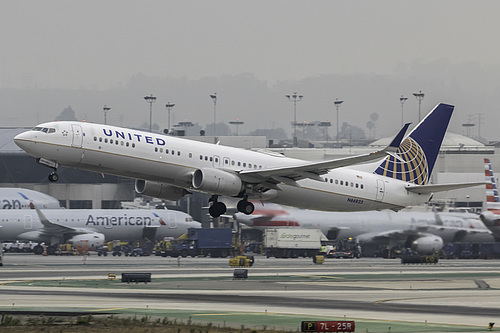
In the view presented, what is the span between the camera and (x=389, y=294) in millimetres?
60031

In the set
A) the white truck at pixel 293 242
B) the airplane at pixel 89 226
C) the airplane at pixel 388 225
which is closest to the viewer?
the airplane at pixel 388 225

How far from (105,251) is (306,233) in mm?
27871

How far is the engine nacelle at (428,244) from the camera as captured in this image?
10150 cm

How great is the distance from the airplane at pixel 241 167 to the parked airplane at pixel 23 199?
83.6 m

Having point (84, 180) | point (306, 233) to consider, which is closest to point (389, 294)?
point (306, 233)

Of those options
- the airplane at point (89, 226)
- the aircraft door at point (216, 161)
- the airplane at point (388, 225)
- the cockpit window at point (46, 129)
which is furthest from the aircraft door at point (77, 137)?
the airplane at point (89, 226)

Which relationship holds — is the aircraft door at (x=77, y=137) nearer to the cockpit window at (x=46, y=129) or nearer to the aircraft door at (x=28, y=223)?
the cockpit window at (x=46, y=129)

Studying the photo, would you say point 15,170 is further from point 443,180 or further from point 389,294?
point 389,294

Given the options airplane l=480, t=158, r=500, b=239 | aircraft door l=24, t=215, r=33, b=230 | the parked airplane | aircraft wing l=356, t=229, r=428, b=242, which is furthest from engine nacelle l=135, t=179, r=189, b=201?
the parked airplane

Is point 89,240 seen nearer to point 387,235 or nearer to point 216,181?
point 387,235

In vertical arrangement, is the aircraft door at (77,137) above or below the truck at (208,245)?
above

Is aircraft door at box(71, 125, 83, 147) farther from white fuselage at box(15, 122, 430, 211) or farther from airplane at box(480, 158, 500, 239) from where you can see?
airplane at box(480, 158, 500, 239)

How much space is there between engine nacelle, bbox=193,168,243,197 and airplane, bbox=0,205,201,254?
5706cm

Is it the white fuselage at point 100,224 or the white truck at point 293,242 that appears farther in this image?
the white fuselage at point 100,224
